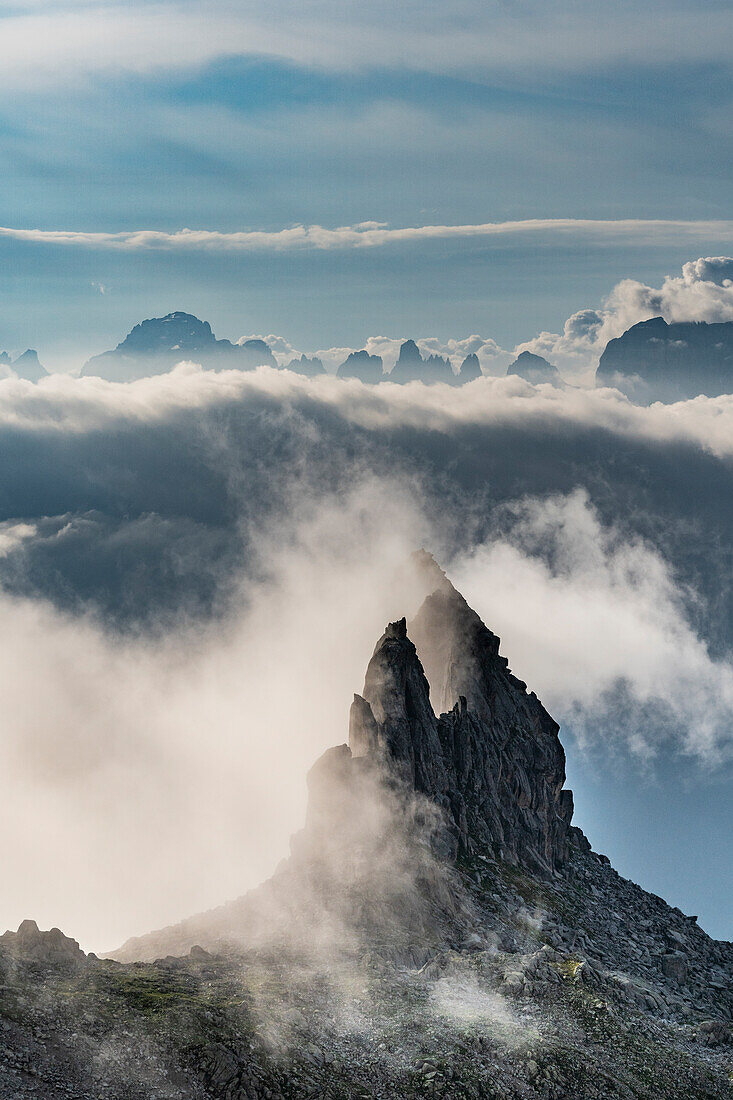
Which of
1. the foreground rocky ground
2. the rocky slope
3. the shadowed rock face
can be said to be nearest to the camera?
the foreground rocky ground

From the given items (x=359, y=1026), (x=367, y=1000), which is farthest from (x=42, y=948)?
(x=367, y=1000)

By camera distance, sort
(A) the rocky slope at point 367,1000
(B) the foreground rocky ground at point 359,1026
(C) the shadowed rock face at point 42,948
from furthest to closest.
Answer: (C) the shadowed rock face at point 42,948
(A) the rocky slope at point 367,1000
(B) the foreground rocky ground at point 359,1026

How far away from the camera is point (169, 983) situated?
136m

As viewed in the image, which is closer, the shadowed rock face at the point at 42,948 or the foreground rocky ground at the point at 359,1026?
the foreground rocky ground at the point at 359,1026

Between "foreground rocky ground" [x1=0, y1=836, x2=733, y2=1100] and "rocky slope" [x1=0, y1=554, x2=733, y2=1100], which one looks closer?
"foreground rocky ground" [x1=0, y1=836, x2=733, y2=1100]

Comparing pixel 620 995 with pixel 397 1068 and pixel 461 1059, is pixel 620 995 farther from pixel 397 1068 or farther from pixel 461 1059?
pixel 397 1068

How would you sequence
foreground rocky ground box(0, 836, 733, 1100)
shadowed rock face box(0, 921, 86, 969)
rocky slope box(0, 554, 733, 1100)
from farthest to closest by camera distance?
shadowed rock face box(0, 921, 86, 969), rocky slope box(0, 554, 733, 1100), foreground rocky ground box(0, 836, 733, 1100)

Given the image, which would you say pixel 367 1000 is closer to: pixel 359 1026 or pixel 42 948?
pixel 359 1026

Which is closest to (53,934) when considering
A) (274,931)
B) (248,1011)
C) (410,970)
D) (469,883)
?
(248,1011)

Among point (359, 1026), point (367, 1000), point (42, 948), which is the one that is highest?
point (367, 1000)

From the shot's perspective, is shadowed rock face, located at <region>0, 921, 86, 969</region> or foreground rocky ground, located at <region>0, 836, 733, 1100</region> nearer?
foreground rocky ground, located at <region>0, 836, 733, 1100</region>

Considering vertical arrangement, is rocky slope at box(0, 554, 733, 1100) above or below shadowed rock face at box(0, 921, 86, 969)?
above

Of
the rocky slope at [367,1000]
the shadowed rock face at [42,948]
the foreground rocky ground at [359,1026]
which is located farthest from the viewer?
the shadowed rock face at [42,948]

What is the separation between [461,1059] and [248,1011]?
1273 inches
